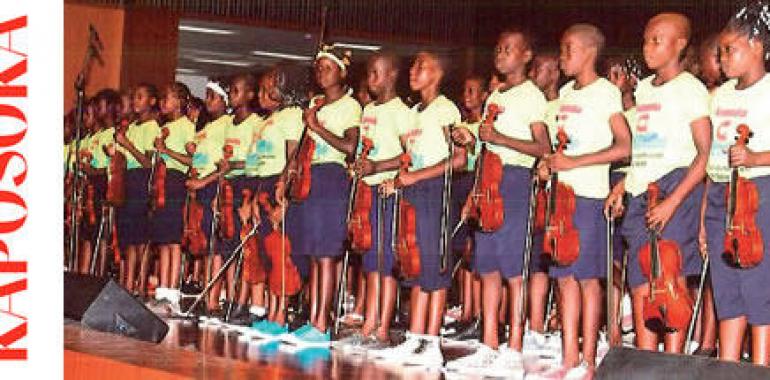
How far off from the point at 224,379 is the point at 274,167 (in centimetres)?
238

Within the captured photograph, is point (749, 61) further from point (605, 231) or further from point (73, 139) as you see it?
point (73, 139)

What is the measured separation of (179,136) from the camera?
674 cm

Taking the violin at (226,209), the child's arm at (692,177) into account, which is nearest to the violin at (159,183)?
the violin at (226,209)

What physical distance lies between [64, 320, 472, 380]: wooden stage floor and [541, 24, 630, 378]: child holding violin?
0.42 metres

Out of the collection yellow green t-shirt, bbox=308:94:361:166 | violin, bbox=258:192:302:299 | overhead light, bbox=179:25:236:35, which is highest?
overhead light, bbox=179:25:236:35

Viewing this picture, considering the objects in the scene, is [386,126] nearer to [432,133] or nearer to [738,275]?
[432,133]

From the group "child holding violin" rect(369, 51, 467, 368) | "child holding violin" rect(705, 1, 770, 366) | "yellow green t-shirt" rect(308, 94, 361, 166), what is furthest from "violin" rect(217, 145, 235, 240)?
"child holding violin" rect(705, 1, 770, 366)

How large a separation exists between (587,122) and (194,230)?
8.86ft

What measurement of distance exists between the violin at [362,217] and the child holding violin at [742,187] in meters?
1.53

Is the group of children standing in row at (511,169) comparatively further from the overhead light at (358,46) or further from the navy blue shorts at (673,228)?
the overhead light at (358,46)

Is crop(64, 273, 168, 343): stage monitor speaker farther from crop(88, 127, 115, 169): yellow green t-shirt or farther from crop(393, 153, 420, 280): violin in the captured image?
crop(88, 127, 115, 169): yellow green t-shirt

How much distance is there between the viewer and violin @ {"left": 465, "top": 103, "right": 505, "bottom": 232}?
4.30 metres

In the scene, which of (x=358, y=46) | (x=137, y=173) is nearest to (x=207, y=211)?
(x=137, y=173)

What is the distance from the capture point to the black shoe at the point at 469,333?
5602 millimetres
